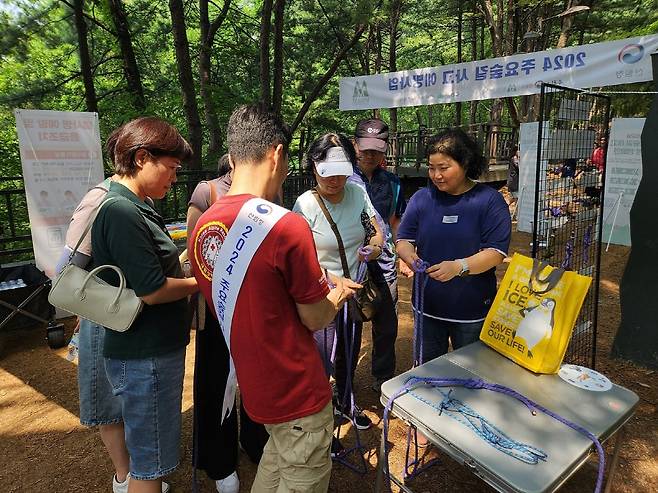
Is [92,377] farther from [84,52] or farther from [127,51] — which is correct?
[127,51]

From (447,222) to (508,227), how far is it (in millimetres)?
296

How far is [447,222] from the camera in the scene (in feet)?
7.38

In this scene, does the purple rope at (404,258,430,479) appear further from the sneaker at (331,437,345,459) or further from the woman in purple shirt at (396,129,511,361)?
the sneaker at (331,437,345,459)

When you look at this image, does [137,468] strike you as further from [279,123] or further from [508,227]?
[508,227]

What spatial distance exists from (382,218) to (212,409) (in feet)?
5.53

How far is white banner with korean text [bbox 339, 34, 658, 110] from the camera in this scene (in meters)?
4.96

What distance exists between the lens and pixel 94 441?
265 centimetres

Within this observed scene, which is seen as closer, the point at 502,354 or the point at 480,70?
the point at 502,354

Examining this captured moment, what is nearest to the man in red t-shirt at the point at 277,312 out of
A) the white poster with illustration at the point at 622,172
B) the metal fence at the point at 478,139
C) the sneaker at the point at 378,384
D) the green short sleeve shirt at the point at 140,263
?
the green short sleeve shirt at the point at 140,263

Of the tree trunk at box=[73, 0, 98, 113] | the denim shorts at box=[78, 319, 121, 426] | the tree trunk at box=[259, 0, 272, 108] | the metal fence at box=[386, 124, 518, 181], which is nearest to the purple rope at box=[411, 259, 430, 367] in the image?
the denim shorts at box=[78, 319, 121, 426]

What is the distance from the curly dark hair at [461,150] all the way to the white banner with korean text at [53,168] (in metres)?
3.53

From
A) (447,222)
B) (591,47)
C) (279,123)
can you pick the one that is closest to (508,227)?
(447,222)

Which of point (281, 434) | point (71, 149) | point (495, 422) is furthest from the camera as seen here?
point (71, 149)

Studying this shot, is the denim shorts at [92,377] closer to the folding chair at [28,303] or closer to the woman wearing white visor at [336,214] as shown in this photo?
the woman wearing white visor at [336,214]
